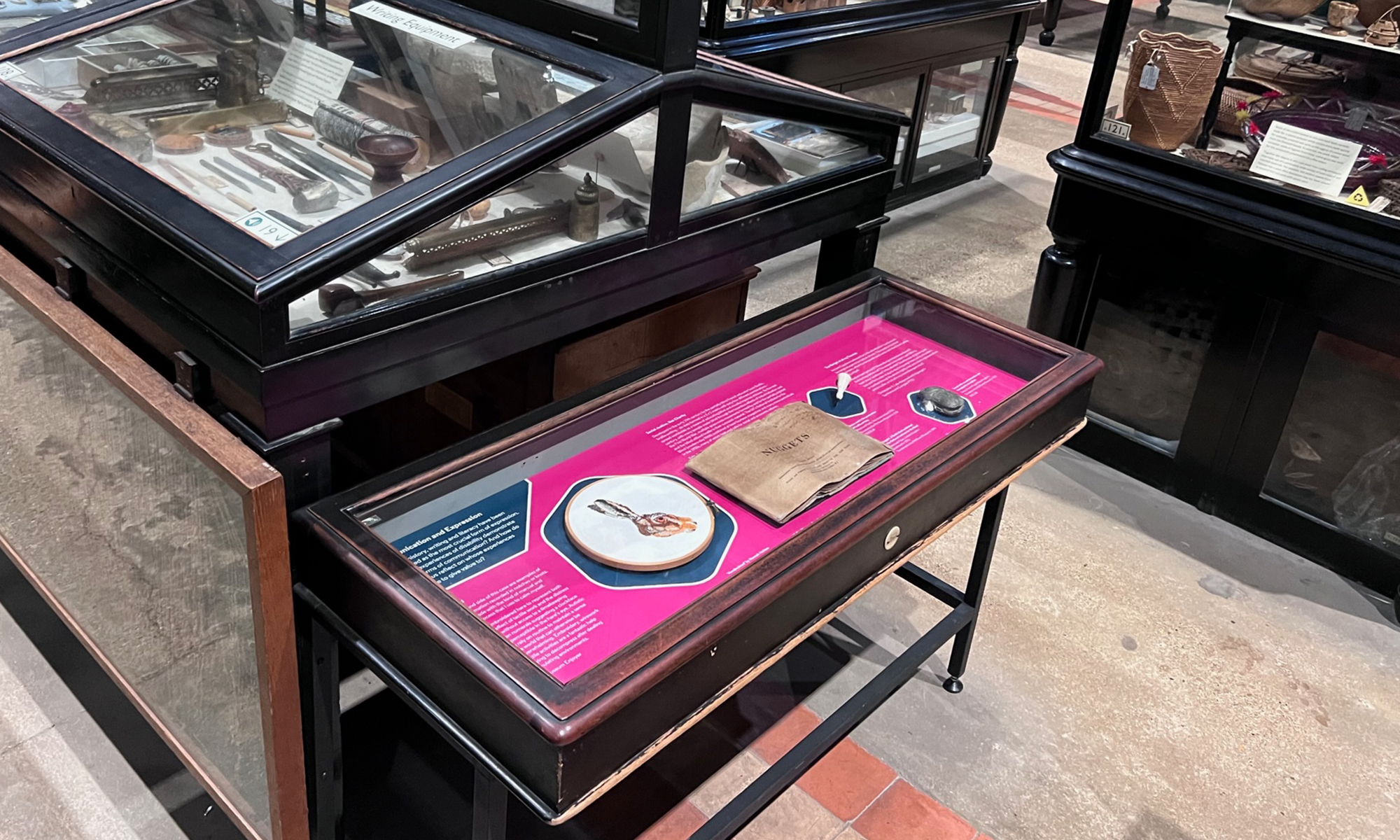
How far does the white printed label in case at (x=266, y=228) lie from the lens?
58.5 inches

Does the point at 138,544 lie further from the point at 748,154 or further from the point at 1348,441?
the point at 1348,441

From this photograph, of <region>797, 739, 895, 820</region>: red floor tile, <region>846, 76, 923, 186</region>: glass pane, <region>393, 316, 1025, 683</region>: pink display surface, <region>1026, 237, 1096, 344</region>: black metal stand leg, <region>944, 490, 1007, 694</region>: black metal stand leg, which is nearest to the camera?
<region>393, 316, 1025, 683</region>: pink display surface

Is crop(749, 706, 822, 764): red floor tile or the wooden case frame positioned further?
crop(749, 706, 822, 764): red floor tile

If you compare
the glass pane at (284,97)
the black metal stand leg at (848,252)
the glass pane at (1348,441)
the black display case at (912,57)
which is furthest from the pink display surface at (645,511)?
the black display case at (912,57)

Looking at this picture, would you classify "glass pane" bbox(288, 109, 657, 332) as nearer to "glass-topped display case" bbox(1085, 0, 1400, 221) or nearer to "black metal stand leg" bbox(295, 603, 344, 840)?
"black metal stand leg" bbox(295, 603, 344, 840)

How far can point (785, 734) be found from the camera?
95.9 inches

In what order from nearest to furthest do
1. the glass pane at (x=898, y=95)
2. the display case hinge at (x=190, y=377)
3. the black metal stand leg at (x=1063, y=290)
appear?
the display case hinge at (x=190, y=377) → the black metal stand leg at (x=1063, y=290) → the glass pane at (x=898, y=95)

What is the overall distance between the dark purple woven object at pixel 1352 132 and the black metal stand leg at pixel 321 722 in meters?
2.66

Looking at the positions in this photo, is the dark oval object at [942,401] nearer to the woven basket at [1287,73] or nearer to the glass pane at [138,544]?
the glass pane at [138,544]

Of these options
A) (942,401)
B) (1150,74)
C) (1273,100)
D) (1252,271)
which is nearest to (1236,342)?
(1252,271)

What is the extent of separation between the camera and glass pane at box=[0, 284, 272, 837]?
1.71m

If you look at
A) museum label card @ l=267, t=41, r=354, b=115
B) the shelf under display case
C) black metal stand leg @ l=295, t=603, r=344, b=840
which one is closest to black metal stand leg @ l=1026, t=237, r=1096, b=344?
the shelf under display case

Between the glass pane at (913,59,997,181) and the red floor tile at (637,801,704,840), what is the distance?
3.71 metres

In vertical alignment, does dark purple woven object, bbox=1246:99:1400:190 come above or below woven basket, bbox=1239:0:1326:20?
below
